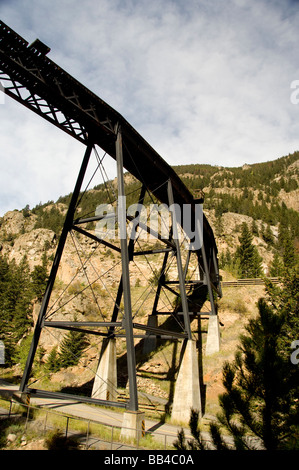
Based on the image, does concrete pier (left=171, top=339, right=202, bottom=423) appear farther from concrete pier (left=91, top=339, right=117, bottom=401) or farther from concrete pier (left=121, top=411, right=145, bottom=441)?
concrete pier (left=121, top=411, right=145, bottom=441)

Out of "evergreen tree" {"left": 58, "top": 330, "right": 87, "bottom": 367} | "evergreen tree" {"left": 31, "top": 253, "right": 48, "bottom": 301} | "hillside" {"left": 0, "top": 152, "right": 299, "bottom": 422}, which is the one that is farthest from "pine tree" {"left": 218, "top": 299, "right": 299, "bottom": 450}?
"evergreen tree" {"left": 31, "top": 253, "right": 48, "bottom": 301}

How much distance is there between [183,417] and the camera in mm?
12844

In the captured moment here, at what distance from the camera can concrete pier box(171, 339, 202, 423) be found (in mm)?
12906

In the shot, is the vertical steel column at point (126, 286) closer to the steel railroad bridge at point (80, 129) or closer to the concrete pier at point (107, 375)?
the steel railroad bridge at point (80, 129)

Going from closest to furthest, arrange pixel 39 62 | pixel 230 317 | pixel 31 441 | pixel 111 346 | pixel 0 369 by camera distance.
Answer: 1. pixel 31 441
2. pixel 39 62
3. pixel 111 346
4. pixel 230 317
5. pixel 0 369

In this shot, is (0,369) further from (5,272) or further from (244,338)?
(244,338)

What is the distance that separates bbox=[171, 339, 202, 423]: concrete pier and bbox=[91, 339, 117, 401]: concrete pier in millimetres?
3389

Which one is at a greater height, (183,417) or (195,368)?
(195,368)

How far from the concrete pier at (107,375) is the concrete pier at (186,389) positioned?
3.39 metres

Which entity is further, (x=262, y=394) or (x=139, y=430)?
(x=139, y=430)

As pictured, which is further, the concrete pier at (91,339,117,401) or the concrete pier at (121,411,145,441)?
the concrete pier at (91,339,117,401)

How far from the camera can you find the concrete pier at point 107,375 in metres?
14.6

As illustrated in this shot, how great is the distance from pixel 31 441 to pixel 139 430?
3080mm
